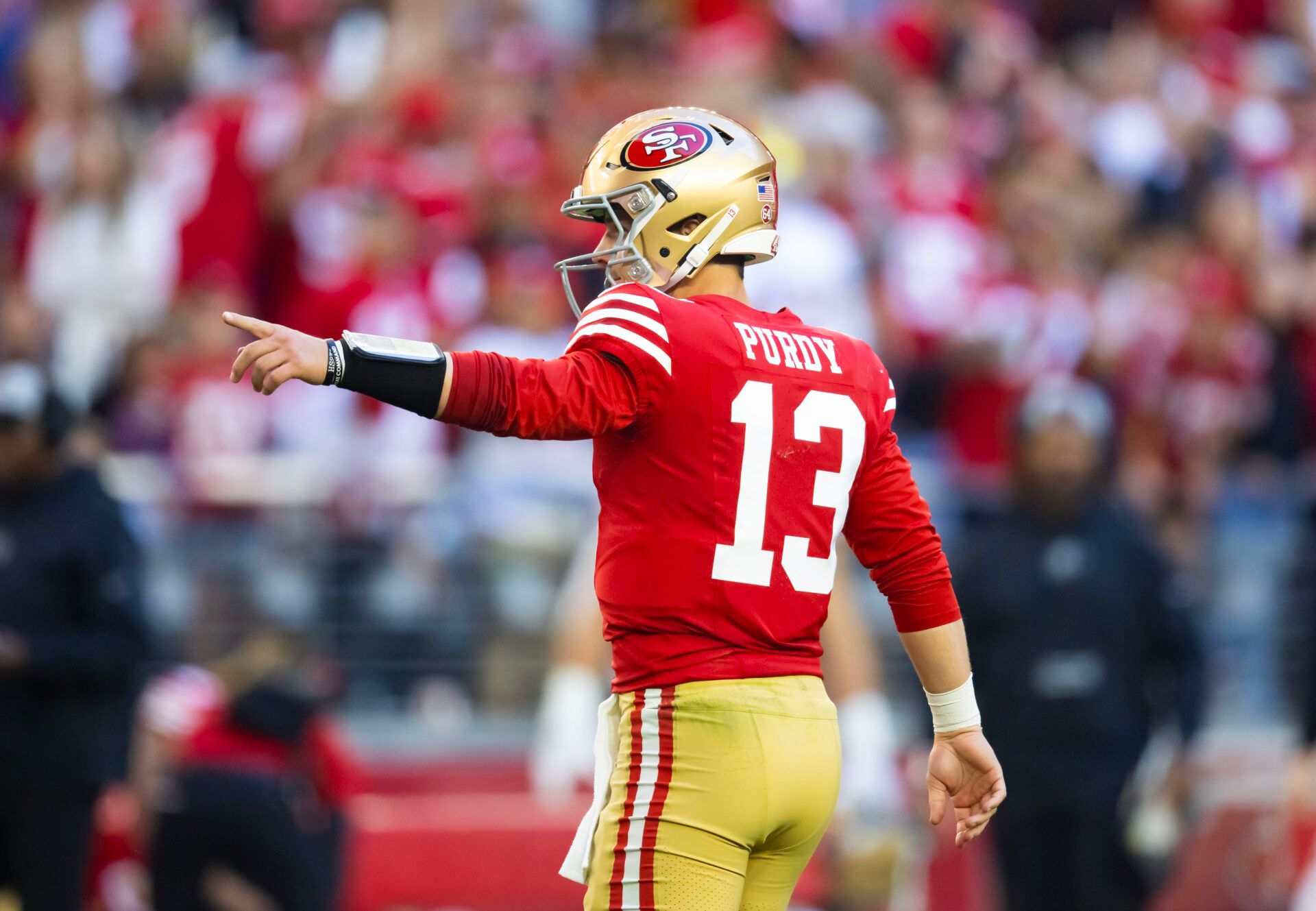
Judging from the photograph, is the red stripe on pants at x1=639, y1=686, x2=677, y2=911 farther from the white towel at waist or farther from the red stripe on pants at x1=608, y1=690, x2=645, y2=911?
the white towel at waist

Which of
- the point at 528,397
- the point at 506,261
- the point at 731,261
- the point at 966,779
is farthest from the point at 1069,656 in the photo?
the point at 528,397

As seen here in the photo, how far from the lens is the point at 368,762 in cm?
931

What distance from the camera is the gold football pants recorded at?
3883 millimetres

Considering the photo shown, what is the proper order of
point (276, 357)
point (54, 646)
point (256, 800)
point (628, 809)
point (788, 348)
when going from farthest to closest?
point (256, 800) → point (54, 646) → point (788, 348) → point (628, 809) → point (276, 357)

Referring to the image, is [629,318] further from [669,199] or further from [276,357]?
[276,357]

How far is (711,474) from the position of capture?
3.96 m

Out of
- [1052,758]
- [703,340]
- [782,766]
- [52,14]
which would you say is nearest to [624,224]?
[703,340]

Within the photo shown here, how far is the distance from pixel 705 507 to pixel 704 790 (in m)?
0.55

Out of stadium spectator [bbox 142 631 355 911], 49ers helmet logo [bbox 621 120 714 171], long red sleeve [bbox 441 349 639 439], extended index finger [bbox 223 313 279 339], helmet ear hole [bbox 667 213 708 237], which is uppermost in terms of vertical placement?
49ers helmet logo [bbox 621 120 714 171]

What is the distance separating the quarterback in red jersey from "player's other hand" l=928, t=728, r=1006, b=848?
0.01 meters

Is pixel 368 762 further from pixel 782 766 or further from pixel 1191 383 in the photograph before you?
pixel 782 766

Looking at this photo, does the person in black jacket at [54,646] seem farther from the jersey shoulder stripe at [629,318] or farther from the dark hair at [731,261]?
the jersey shoulder stripe at [629,318]

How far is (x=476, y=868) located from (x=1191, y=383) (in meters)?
4.65

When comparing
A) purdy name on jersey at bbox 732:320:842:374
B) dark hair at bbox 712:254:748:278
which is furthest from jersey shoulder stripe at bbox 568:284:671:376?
dark hair at bbox 712:254:748:278
